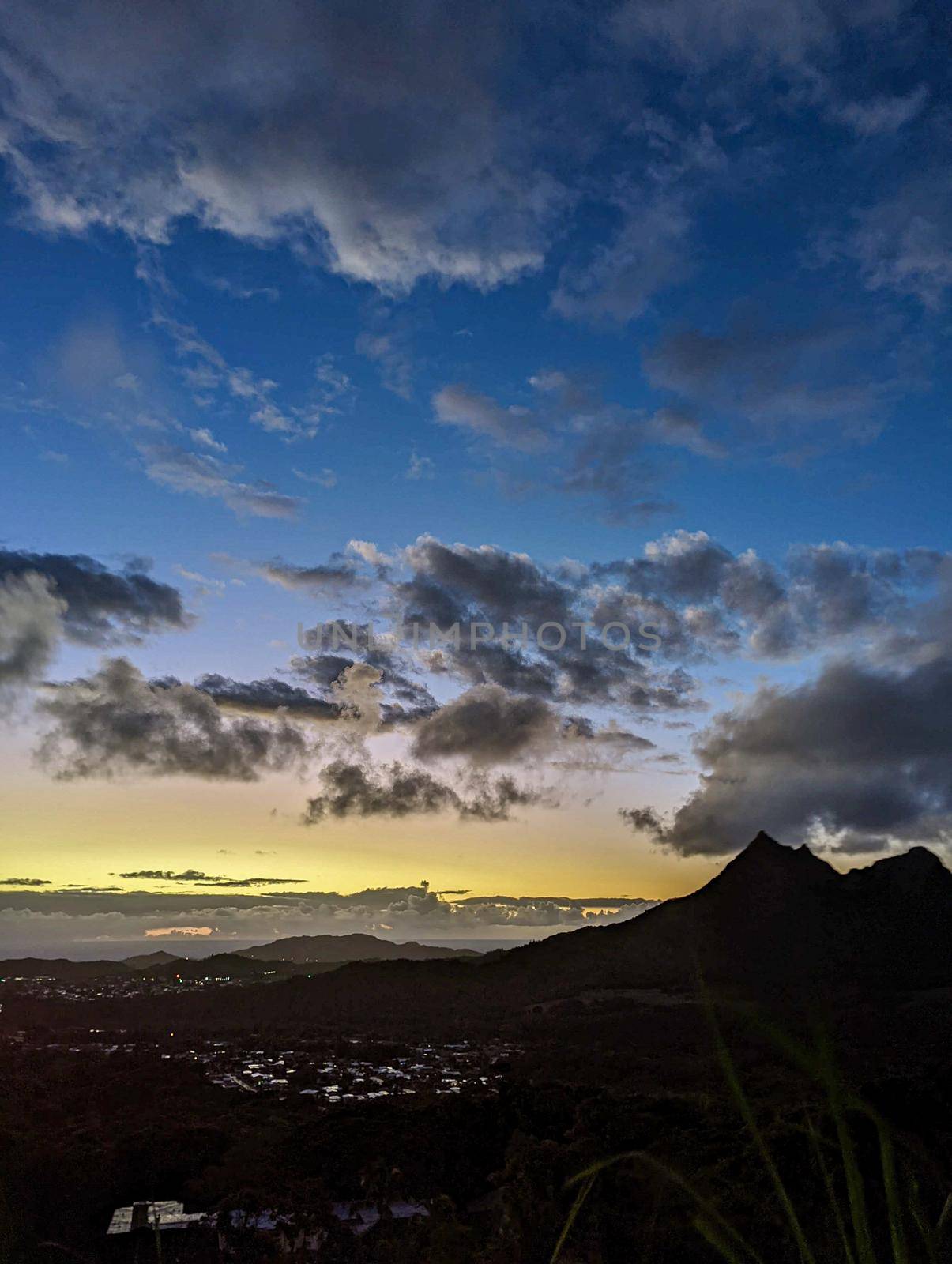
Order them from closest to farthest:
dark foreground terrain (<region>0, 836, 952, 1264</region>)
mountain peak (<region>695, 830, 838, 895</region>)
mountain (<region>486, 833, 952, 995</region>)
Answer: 1. dark foreground terrain (<region>0, 836, 952, 1264</region>)
2. mountain (<region>486, 833, 952, 995</region>)
3. mountain peak (<region>695, 830, 838, 895</region>)

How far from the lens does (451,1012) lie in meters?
113

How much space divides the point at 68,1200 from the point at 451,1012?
90.4 meters

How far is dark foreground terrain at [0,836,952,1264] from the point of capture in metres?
19.5

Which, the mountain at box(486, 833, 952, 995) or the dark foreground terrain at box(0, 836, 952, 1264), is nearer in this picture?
the dark foreground terrain at box(0, 836, 952, 1264)

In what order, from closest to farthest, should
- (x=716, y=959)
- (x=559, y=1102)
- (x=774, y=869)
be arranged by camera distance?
1. (x=559, y=1102)
2. (x=716, y=959)
3. (x=774, y=869)

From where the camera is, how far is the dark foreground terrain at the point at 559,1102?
19453 mm

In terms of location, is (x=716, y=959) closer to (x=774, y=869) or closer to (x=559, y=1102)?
(x=774, y=869)

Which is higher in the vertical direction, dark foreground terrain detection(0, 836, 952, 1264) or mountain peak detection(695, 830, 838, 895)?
mountain peak detection(695, 830, 838, 895)

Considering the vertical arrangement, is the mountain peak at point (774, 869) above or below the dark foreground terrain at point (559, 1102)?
above

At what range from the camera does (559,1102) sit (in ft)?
129

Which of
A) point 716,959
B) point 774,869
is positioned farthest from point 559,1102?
point 774,869

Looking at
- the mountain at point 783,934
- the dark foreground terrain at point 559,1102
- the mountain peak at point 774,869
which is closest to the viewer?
the dark foreground terrain at point 559,1102

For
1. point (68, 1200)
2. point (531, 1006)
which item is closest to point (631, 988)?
point (531, 1006)

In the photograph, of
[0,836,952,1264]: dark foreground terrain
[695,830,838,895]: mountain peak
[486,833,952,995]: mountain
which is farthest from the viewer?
[695,830,838,895]: mountain peak
